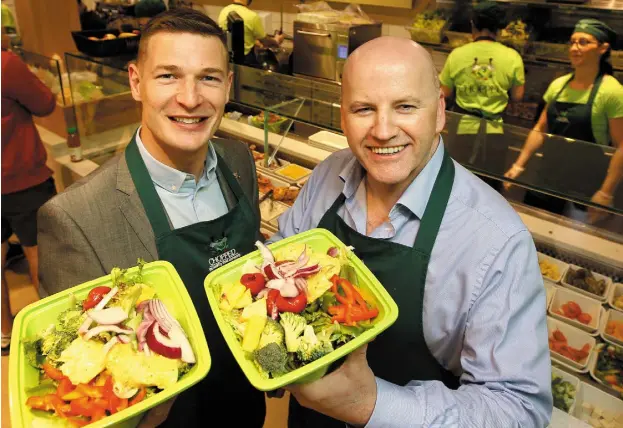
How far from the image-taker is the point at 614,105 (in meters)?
3.87

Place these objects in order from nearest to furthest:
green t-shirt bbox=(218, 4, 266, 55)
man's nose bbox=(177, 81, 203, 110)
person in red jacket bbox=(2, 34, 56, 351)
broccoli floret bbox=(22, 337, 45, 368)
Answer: broccoli floret bbox=(22, 337, 45, 368) < man's nose bbox=(177, 81, 203, 110) < person in red jacket bbox=(2, 34, 56, 351) < green t-shirt bbox=(218, 4, 266, 55)

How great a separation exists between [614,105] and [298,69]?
4301 millimetres

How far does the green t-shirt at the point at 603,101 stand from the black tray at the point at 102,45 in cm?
413

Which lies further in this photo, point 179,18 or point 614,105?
point 614,105

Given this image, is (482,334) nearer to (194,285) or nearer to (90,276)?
(194,285)

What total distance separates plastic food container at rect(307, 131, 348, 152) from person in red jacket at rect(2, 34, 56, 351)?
230 cm

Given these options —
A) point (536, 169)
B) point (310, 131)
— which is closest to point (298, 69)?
point (310, 131)

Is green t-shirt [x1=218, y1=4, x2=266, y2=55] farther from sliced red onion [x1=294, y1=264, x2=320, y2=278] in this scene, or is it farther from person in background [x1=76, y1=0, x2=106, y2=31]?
sliced red onion [x1=294, y1=264, x2=320, y2=278]

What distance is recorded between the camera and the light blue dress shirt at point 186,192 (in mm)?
1911

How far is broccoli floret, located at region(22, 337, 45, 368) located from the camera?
1.23 metres

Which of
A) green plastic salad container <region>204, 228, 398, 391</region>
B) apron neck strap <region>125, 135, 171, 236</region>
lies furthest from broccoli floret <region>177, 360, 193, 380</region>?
apron neck strap <region>125, 135, 171, 236</region>

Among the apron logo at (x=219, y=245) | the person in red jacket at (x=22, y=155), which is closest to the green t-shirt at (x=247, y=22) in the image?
the person in red jacket at (x=22, y=155)

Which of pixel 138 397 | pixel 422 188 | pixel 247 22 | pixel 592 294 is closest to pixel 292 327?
pixel 138 397

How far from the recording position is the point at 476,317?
146 cm
